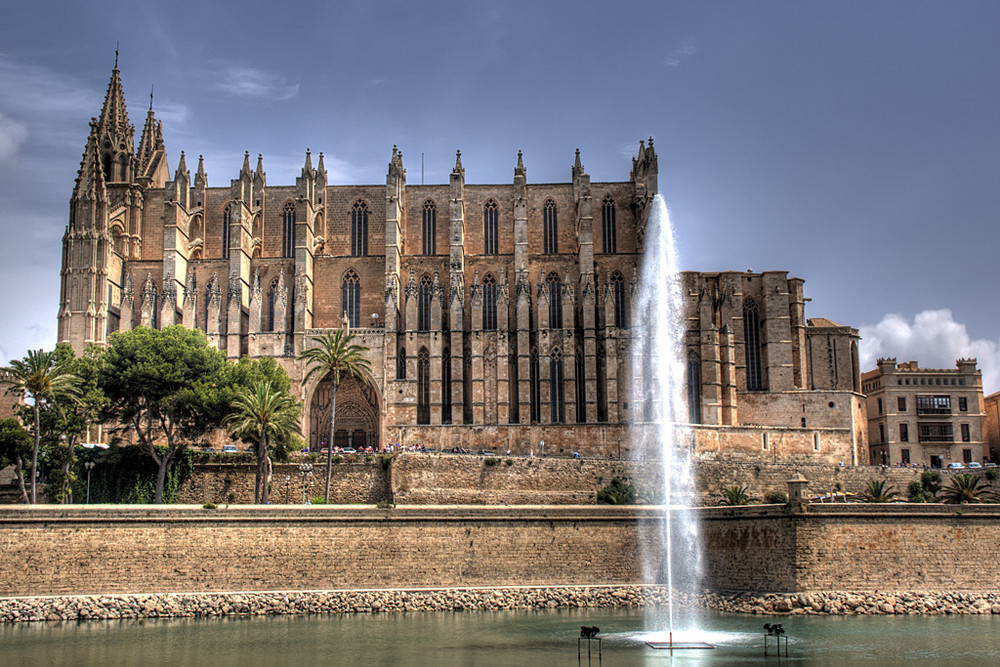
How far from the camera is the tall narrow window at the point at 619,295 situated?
2544 inches

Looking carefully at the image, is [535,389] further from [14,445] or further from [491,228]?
[14,445]

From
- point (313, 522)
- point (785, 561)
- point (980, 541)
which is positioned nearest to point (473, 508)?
point (313, 522)

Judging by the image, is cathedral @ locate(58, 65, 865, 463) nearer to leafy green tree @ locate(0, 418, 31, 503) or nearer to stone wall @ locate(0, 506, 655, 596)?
leafy green tree @ locate(0, 418, 31, 503)

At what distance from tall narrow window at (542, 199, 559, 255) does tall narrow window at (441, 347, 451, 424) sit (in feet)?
34.9

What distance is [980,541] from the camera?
39125mm

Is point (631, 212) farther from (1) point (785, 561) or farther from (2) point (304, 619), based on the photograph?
(2) point (304, 619)

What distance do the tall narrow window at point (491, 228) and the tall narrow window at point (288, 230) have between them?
12.3 m

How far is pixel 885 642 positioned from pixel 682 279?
37.5 meters

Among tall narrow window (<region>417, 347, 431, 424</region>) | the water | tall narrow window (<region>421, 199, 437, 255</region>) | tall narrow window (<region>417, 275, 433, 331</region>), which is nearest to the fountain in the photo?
the water

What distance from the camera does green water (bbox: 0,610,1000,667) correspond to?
28.6 m

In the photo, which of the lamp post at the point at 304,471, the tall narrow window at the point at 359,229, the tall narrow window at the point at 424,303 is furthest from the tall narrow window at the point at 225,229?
the lamp post at the point at 304,471

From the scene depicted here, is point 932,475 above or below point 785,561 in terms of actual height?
above

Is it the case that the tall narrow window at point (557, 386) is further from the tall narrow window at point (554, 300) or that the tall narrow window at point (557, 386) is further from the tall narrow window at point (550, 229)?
the tall narrow window at point (550, 229)

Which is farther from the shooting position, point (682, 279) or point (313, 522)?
point (682, 279)
